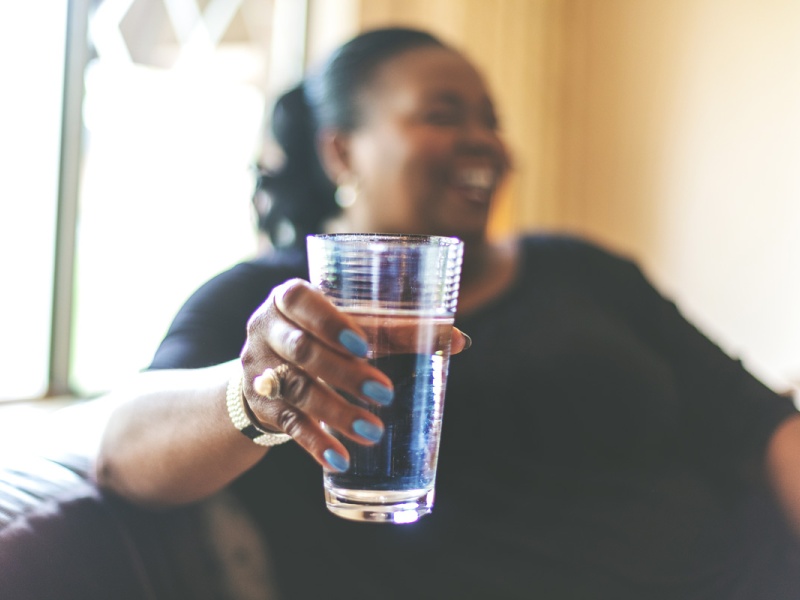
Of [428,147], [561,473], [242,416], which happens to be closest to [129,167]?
[428,147]

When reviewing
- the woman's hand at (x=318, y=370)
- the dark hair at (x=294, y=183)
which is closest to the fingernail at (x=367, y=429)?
the woman's hand at (x=318, y=370)

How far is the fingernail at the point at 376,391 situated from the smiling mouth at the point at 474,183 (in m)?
0.75

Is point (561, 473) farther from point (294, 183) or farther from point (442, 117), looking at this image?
point (294, 183)

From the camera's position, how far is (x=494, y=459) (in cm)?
102

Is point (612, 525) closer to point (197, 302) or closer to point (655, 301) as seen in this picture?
point (655, 301)

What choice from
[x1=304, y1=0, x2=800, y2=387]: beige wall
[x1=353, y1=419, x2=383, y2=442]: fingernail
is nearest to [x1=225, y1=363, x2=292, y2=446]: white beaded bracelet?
[x1=353, y1=419, x2=383, y2=442]: fingernail

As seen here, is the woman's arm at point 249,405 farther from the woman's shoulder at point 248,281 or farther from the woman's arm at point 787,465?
the woman's arm at point 787,465

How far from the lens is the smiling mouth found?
1223 mm

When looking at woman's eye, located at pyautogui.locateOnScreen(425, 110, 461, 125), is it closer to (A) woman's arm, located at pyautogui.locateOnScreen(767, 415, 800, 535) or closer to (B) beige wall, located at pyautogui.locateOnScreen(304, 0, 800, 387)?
(A) woman's arm, located at pyautogui.locateOnScreen(767, 415, 800, 535)

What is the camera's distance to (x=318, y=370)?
51 cm

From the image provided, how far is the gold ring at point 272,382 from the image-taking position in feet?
Result: 1.76

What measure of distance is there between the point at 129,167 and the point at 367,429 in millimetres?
1620

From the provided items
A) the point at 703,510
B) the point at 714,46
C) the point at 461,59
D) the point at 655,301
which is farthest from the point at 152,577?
the point at 714,46

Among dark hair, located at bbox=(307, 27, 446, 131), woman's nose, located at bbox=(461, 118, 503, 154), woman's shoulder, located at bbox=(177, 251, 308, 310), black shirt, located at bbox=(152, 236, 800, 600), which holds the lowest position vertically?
black shirt, located at bbox=(152, 236, 800, 600)
